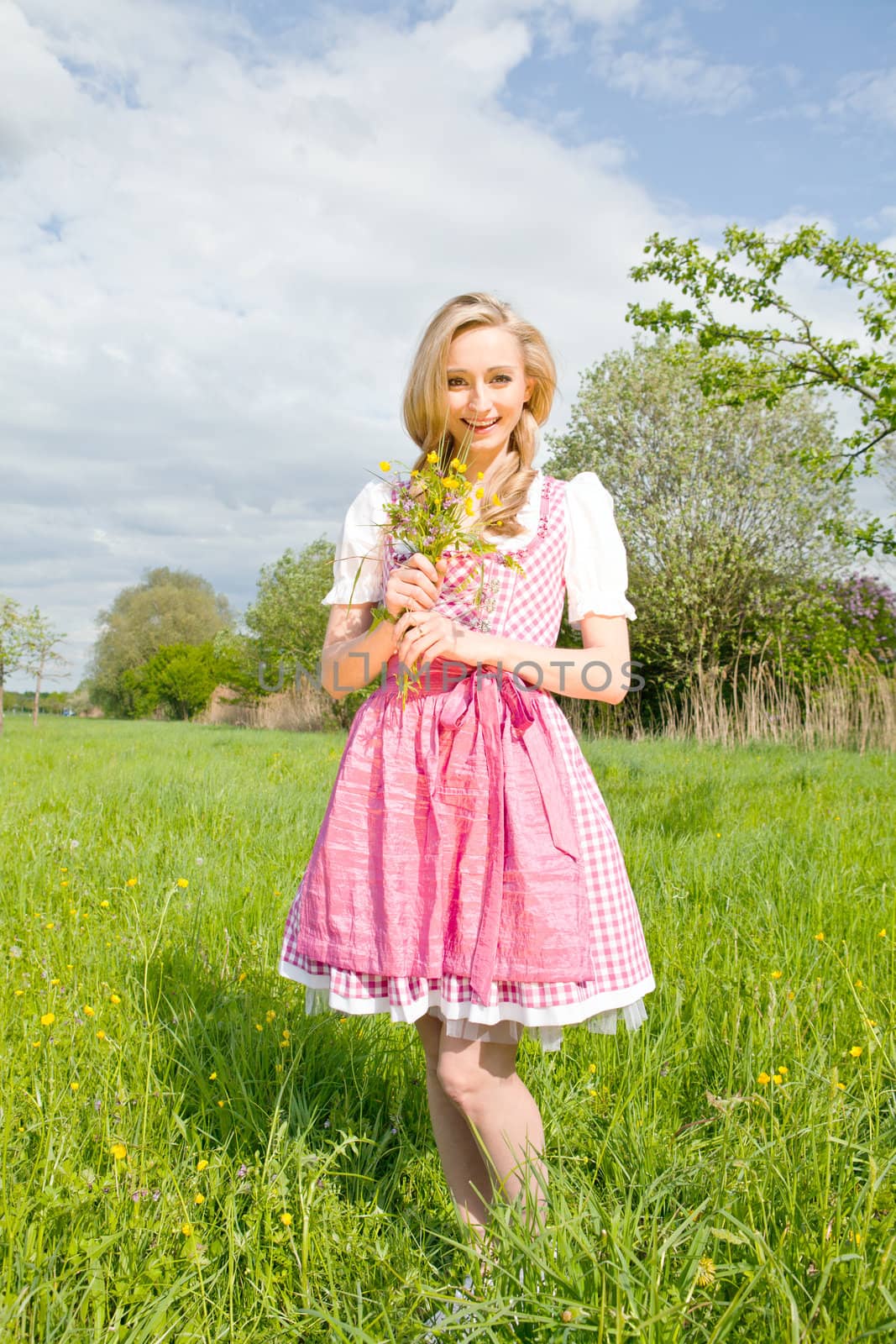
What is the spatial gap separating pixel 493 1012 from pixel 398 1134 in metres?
0.83

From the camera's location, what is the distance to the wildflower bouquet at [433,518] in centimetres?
163

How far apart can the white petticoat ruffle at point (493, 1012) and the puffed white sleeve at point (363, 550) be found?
0.80m

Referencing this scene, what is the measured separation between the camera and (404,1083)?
2.26 meters

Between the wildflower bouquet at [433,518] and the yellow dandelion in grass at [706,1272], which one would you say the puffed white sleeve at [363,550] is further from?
the yellow dandelion in grass at [706,1272]

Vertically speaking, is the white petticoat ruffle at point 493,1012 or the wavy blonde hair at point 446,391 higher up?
the wavy blonde hair at point 446,391

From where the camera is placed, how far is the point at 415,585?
1.64m

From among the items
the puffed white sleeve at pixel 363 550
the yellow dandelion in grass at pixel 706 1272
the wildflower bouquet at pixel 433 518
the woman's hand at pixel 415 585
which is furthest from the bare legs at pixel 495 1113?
the puffed white sleeve at pixel 363 550

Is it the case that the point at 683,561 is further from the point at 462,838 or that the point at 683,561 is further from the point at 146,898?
the point at 462,838

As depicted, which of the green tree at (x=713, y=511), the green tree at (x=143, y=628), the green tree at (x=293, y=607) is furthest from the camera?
the green tree at (x=143, y=628)

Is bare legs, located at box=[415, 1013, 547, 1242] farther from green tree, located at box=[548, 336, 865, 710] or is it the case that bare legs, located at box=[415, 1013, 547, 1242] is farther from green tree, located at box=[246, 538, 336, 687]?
green tree, located at box=[246, 538, 336, 687]

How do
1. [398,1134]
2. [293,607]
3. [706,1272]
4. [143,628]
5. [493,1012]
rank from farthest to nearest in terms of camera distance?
[143,628]
[293,607]
[398,1134]
[493,1012]
[706,1272]

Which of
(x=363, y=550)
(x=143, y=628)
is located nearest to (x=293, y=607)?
Result: (x=363, y=550)

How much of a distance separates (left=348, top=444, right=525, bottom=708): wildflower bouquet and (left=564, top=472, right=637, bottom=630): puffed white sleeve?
0.57ft

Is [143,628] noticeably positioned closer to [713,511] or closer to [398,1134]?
[713,511]
